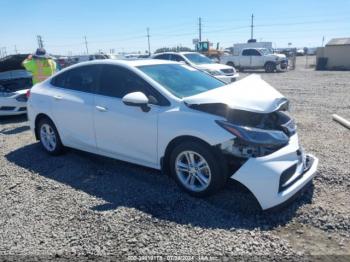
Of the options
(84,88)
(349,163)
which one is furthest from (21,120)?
(349,163)

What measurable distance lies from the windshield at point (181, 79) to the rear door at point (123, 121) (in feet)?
0.83

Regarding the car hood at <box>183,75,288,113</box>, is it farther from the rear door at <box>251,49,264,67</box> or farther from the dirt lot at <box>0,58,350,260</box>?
the rear door at <box>251,49,264,67</box>

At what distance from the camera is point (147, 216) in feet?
12.3

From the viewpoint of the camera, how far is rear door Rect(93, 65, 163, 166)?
171 inches

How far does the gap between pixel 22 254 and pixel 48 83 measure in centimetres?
345

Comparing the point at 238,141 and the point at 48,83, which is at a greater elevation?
the point at 48,83

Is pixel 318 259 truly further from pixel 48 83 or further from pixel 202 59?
pixel 202 59

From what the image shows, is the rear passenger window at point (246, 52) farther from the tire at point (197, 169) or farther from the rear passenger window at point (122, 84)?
the tire at point (197, 169)

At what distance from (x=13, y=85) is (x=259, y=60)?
2167 centimetres

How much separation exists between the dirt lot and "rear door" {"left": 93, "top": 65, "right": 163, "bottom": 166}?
420mm

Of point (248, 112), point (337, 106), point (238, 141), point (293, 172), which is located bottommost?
point (337, 106)

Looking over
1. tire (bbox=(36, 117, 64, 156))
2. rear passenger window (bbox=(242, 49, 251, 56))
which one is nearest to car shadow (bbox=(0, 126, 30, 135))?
tire (bbox=(36, 117, 64, 156))

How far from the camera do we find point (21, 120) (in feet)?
30.2

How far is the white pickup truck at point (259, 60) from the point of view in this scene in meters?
27.0
